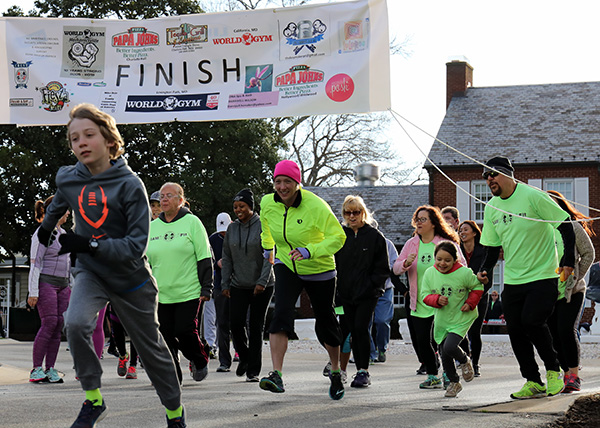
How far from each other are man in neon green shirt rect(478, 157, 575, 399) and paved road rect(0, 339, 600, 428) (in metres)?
0.40

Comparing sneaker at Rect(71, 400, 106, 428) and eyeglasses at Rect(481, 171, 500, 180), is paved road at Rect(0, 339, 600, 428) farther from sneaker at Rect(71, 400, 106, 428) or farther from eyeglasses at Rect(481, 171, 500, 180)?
eyeglasses at Rect(481, 171, 500, 180)

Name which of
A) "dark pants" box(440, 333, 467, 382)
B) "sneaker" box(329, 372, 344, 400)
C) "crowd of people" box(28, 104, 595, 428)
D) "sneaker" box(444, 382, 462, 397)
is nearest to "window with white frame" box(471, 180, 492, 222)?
"crowd of people" box(28, 104, 595, 428)

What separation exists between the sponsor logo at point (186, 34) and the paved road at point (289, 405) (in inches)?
141

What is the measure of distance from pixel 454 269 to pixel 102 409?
4.67m

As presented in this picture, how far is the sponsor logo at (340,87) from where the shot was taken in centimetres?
986

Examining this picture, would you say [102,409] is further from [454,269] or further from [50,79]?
[50,79]

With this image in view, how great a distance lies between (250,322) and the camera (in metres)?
10.2

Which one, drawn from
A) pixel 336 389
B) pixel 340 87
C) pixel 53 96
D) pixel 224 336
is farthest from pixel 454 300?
pixel 53 96

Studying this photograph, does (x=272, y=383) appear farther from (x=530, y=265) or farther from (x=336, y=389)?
(x=530, y=265)

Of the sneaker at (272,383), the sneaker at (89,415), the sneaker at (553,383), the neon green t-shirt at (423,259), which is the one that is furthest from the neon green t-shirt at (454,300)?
the sneaker at (89,415)

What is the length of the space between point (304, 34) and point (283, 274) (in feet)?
9.56

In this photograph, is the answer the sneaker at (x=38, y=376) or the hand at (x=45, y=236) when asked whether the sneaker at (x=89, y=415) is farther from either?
the sneaker at (x=38, y=376)

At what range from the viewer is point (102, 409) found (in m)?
5.36

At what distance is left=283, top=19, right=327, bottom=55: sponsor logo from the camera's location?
10.1 m
